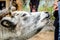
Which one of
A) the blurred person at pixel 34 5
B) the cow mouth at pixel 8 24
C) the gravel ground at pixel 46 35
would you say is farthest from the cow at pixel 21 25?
the gravel ground at pixel 46 35

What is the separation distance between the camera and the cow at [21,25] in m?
3.83

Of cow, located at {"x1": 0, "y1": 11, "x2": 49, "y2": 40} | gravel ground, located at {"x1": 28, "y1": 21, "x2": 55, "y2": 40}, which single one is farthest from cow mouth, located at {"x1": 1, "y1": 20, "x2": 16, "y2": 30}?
gravel ground, located at {"x1": 28, "y1": 21, "x2": 55, "y2": 40}

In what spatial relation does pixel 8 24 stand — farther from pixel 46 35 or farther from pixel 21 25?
pixel 46 35

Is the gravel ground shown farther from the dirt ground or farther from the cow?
the cow

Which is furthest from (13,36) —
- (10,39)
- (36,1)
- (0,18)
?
(36,1)

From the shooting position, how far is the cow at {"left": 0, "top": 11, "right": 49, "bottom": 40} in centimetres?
383

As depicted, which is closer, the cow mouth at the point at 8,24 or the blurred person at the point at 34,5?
the cow mouth at the point at 8,24

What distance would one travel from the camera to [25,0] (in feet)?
20.2

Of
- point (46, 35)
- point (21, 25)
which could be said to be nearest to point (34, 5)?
point (46, 35)

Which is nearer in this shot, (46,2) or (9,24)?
(9,24)

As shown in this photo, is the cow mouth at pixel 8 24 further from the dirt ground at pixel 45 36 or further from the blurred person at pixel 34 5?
the dirt ground at pixel 45 36

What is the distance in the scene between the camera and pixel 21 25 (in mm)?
3902

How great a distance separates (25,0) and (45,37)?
2.91ft

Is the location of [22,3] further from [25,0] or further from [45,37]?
[45,37]
